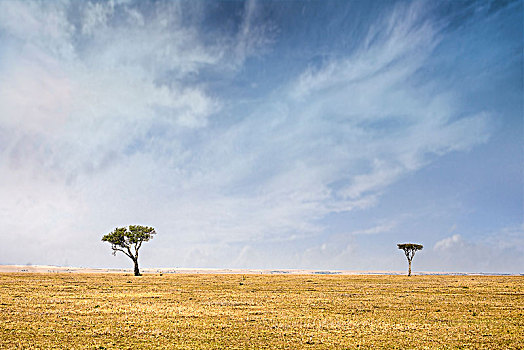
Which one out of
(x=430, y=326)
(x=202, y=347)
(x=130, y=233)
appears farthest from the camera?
(x=130, y=233)

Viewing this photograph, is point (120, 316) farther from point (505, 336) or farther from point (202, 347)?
point (505, 336)

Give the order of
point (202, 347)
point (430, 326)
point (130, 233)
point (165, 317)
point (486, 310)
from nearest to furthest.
A: point (202, 347) → point (430, 326) → point (165, 317) → point (486, 310) → point (130, 233)

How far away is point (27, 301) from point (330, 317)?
2303 centimetres

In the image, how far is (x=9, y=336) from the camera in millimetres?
16844

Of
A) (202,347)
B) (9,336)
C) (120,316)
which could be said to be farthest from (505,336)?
(9,336)

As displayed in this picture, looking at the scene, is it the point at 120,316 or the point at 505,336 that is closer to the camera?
the point at 505,336

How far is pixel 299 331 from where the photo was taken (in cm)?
1872

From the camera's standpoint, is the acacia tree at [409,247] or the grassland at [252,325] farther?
the acacia tree at [409,247]

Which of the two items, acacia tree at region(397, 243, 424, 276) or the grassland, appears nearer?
the grassland

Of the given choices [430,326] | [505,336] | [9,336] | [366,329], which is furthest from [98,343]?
[505,336]

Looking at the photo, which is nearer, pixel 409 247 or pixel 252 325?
pixel 252 325

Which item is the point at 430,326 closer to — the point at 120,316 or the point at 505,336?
the point at 505,336

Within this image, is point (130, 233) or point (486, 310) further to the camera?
point (130, 233)

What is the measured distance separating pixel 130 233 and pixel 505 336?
88340 millimetres
